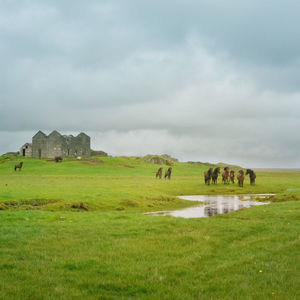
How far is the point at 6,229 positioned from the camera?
45.2 ft

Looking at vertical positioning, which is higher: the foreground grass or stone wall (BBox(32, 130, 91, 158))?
stone wall (BBox(32, 130, 91, 158))

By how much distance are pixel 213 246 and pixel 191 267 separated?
2.69 meters

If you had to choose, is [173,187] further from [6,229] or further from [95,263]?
[95,263]

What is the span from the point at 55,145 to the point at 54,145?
377 millimetres

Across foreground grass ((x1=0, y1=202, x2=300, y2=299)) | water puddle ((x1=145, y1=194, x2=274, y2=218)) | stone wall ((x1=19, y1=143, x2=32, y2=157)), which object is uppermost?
stone wall ((x1=19, y1=143, x2=32, y2=157))

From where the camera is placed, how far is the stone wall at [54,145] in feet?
388

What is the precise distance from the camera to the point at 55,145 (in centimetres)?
11819

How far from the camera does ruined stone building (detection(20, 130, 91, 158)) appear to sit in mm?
118188

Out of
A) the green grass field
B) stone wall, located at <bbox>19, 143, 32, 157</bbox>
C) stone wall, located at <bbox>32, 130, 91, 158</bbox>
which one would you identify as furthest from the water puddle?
stone wall, located at <bbox>19, 143, 32, 157</bbox>

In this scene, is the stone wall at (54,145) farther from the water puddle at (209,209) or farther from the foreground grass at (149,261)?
the foreground grass at (149,261)

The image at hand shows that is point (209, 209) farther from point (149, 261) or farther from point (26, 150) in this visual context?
point (26, 150)

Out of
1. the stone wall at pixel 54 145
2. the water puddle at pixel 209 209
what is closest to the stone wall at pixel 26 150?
the stone wall at pixel 54 145

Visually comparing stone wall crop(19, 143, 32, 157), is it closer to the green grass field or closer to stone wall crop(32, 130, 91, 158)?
stone wall crop(32, 130, 91, 158)

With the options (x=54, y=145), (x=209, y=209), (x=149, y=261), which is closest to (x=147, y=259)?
(x=149, y=261)
